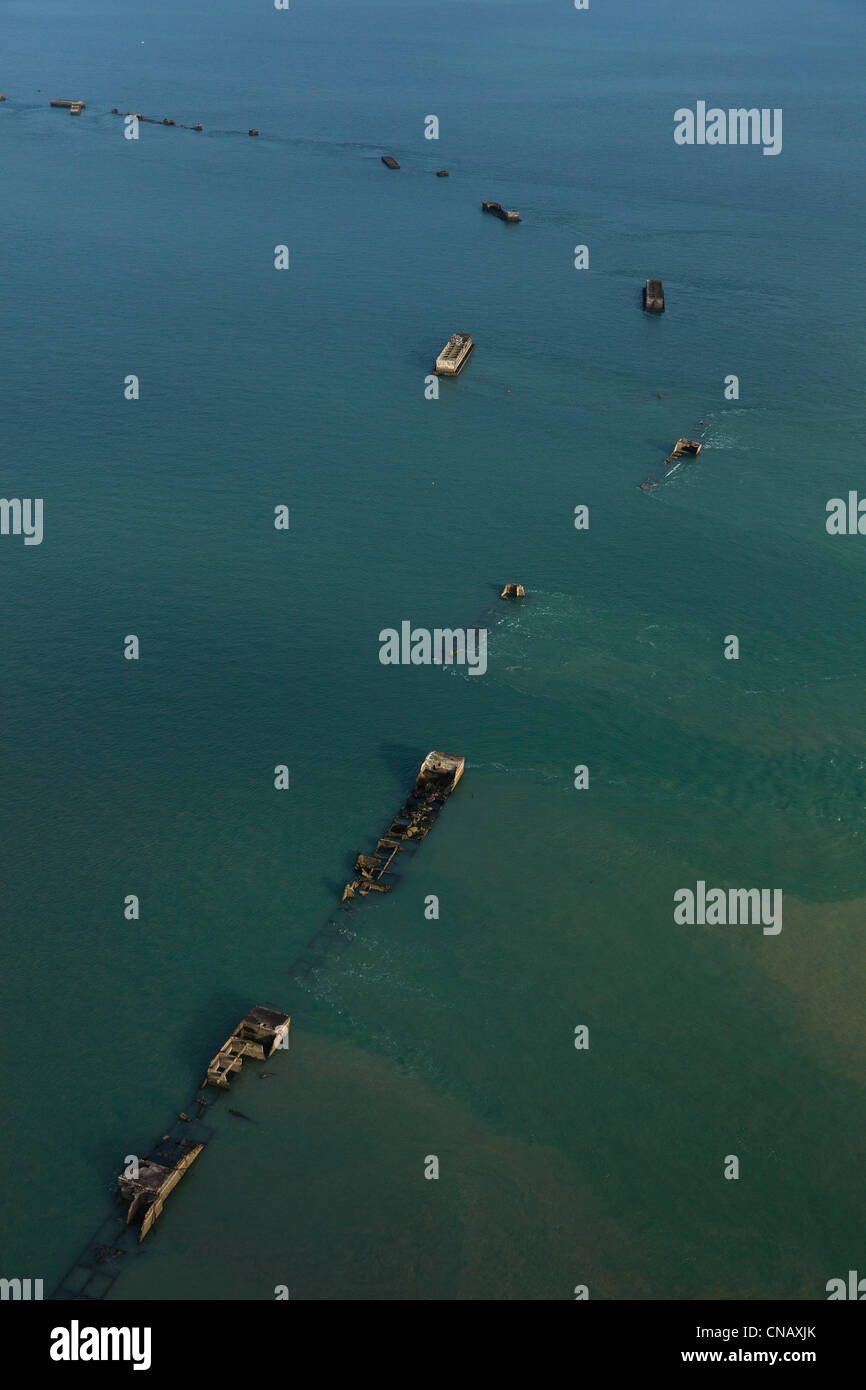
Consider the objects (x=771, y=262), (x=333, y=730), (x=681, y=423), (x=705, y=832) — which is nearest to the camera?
(x=705, y=832)

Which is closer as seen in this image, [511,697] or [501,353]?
[511,697]

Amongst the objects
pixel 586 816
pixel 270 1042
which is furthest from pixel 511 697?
pixel 270 1042

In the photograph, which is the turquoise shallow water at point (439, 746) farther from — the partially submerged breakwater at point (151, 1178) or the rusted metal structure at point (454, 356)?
the rusted metal structure at point (454, 356)

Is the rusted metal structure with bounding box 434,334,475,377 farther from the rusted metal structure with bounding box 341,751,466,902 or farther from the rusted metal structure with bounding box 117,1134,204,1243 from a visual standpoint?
Answer: the rusted metal structure with bounding box 117,1134,204,1243

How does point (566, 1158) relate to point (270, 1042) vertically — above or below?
below

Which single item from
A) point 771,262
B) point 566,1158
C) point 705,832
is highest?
point 771,262

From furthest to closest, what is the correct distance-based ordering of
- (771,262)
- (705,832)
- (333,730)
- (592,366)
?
(771,262), (592,366), (333,730), (705,832)

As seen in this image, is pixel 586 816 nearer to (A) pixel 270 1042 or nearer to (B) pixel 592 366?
(A) pixel 270 1042

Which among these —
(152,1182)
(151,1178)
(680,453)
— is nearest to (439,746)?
(151,1178)

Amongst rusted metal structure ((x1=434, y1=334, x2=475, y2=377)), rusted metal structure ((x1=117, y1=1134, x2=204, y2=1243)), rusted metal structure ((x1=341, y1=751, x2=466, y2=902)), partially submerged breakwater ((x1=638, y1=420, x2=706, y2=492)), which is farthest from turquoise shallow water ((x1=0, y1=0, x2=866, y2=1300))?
rusted metal structure ((x1=434, y1=334, x2=475, y2=377))
